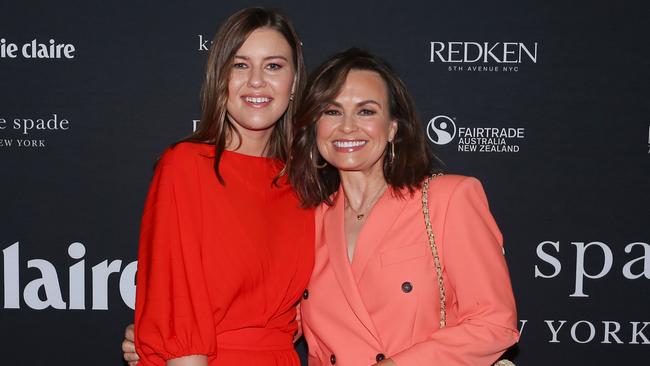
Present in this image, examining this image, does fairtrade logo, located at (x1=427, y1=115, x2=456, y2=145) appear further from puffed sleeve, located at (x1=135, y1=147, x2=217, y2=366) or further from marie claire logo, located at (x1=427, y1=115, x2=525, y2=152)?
puffed sleeve, located at (x1=135, y1=147, x2=217, y2=366)

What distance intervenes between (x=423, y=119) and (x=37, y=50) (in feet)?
6.03

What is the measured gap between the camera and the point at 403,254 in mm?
2145

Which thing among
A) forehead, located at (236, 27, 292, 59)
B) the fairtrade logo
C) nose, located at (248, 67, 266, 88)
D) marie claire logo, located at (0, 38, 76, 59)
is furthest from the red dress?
marie claire logo, located at (0, 38, 76, 59)

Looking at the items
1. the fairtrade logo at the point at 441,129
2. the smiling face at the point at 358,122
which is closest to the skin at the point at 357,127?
the smiling face at the point at 358,122

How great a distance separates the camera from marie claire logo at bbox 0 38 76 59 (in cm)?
326

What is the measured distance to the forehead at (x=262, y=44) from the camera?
236cm

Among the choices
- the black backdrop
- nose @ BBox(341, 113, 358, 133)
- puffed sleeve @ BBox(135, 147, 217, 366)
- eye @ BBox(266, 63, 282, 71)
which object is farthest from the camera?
the black backdrop

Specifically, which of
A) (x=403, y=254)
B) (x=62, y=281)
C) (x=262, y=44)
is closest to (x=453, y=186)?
(x=403, y=254)

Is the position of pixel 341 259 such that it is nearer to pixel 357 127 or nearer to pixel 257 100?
pixel 357 127

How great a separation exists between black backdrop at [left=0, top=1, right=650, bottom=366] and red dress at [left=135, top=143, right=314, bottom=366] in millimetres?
1114

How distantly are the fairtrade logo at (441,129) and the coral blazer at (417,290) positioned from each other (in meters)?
1.11

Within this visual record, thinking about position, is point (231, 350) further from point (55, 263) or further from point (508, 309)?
point (55, 263)

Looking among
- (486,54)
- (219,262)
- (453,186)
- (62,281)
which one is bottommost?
(62,281)

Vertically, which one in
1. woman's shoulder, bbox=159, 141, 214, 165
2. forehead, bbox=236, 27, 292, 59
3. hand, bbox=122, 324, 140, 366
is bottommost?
hand, bbox=122, 324, 140, 366
